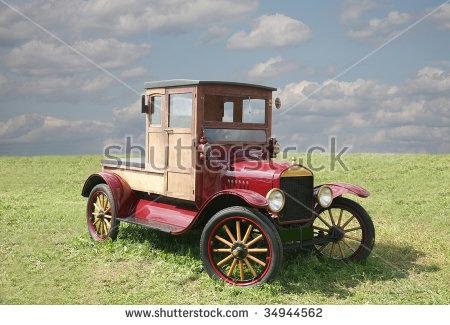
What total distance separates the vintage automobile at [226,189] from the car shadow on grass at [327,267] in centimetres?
33

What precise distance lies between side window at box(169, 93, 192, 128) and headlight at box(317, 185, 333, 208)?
255cm

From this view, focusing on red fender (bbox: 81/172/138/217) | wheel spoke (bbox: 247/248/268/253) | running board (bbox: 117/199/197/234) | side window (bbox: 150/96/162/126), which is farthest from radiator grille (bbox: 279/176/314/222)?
red fender (bbox: 81/172/138/217)

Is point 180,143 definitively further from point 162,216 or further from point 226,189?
point 162,216

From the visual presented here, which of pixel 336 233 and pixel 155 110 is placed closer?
pixel 336 233

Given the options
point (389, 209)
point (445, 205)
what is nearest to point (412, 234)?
point (389, 209)

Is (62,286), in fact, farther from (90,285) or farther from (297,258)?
(297,258)

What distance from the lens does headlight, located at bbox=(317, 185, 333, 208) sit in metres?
8.28

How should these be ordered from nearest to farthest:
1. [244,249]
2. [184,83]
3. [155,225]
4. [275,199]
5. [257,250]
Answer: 1. [257,250]
2. [244,249]
3. [275,199]
4. [184,83]
5. [155,225]

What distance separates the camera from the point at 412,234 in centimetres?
1113

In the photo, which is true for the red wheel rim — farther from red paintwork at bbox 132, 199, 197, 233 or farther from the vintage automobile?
red paintwork at bbox 132, 199, 197, 233

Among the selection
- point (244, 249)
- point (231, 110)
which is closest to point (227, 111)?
point (231, 110)

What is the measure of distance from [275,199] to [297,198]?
780 millimetres

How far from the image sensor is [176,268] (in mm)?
8258

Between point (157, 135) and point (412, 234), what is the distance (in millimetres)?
6251
